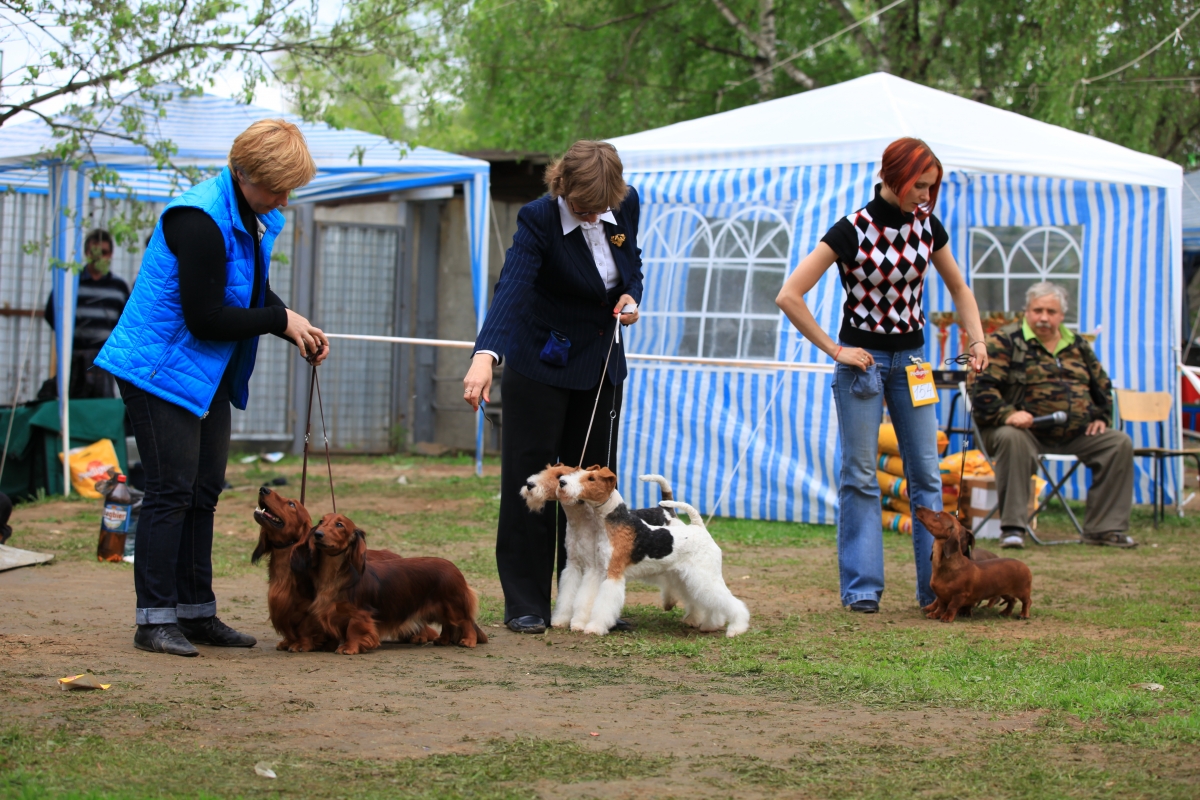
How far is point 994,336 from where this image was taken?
8383 millimetres

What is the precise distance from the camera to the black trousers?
4.83 m

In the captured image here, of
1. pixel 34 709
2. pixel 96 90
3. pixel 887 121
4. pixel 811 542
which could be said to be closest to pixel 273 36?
pixel 96 90

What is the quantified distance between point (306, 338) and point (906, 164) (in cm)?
255

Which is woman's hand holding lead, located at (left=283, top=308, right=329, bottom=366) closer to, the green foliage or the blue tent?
the blue tent

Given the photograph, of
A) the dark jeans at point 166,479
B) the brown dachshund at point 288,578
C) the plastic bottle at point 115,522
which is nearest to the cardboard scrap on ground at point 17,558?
the plastic bottle at point 115,522

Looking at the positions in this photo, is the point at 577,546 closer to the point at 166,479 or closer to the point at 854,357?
the point at 854,357

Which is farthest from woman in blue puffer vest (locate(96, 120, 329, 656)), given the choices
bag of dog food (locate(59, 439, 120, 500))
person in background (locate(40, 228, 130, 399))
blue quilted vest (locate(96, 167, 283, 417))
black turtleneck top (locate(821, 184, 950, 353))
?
person in background (locate(40, 228, 130, 399))

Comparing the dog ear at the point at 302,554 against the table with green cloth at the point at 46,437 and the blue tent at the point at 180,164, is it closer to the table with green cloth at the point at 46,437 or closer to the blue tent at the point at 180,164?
the blue tent at the point at 180,164

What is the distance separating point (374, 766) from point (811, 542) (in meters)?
5.43

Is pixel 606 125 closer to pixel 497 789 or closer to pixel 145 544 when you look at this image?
pixel 145 544

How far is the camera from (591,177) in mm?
4531

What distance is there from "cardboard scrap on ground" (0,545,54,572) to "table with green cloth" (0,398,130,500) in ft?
10.3

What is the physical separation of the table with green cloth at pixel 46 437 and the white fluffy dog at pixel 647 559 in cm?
609

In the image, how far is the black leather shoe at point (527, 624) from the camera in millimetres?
4844
